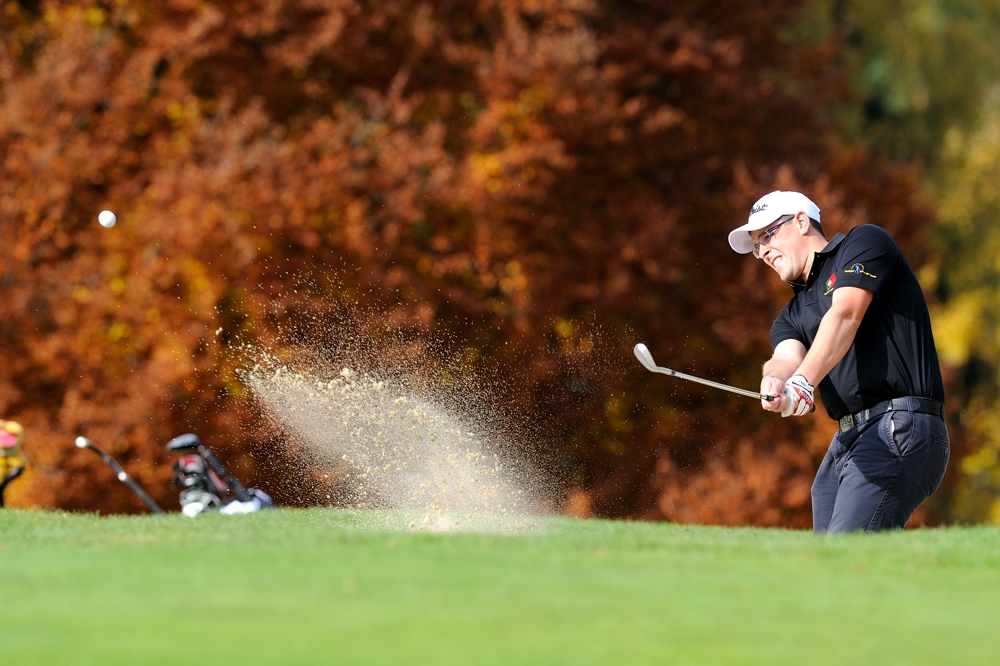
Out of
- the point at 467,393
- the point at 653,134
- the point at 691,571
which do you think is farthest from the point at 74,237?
the point at 691,571

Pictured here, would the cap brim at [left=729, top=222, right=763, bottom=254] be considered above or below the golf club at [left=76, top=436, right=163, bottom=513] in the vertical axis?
above

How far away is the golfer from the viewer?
636 centimetres

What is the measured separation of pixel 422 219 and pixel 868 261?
25.3 feet

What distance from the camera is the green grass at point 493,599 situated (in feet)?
12.9

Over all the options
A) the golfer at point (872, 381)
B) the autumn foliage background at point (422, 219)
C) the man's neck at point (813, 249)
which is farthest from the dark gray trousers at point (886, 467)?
the autumn foliage background at point (422, 219)

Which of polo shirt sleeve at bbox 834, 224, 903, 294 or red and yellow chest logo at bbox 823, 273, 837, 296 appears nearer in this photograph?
polo shirt sleeve at bbox 834, 224, 903, 294

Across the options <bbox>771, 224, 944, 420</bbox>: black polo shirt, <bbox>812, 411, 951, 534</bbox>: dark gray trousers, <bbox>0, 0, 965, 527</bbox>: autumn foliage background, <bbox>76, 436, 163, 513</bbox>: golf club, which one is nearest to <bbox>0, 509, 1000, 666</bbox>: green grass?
<bbox>812, 411, 951, 534</bbox>: dark gray trousers

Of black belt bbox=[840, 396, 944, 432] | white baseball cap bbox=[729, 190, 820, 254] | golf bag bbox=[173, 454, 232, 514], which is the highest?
white baseball cap bbox=[729, 190, 820, 254]

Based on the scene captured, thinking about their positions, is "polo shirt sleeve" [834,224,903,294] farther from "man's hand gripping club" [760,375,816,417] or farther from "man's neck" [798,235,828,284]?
"man's hand gripping club" [760,375,816,417]

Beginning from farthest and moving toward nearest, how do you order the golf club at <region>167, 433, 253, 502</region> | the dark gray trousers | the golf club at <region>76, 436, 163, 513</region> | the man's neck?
the golf club at <region>167, 433, 253, 502</region> < the golf club at <region>76, 436, 163, 513</region> < the man's neck < the dark gray trousers

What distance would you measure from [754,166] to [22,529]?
10186 millimetres

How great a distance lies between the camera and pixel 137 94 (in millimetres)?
12703

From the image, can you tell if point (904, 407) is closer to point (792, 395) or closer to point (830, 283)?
point (792, 395)

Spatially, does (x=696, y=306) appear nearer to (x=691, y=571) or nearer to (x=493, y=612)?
(x=691, y=571)
